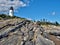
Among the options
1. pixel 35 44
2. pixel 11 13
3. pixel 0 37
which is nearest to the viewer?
pixel 35 44

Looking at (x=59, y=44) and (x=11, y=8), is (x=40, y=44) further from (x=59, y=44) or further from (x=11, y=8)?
(x=11, y=8)

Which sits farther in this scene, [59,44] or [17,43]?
[59,44]

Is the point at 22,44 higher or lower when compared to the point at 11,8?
lower

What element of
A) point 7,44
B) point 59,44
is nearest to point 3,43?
point 7,44

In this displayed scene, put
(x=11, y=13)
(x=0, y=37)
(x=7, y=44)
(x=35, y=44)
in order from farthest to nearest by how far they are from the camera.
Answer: (x=11, y=13) → (x=0, y=37) → (x=35, y=44) → (x=7, y=44)

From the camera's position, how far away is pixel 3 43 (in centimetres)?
3584

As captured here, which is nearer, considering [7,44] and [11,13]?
[7,44]

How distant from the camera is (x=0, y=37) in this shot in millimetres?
42562

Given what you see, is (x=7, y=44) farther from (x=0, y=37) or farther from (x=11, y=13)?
(x=11, y=13)

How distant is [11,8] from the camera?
165m

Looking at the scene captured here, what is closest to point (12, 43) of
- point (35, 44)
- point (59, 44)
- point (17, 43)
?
point (17, 43)

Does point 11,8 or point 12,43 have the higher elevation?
point 11,8

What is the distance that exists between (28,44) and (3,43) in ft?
13.1

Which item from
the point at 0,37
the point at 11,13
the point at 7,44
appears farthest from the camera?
the point at 11,13
